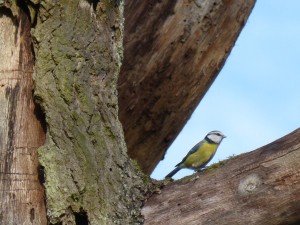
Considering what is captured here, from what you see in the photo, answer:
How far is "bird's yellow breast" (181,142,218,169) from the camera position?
6566 millimetres

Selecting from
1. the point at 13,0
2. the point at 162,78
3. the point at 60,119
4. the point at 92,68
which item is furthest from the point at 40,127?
the point at 162,78

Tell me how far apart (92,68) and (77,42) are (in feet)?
0.48

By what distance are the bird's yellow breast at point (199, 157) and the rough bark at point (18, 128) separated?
3102mm

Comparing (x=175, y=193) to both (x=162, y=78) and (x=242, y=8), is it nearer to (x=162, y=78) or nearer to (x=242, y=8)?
(x=162, y=78)

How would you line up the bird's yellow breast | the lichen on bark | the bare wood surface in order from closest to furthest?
1. the lichen on bark
2. the bare wood surface
3. the bird's yellow breast

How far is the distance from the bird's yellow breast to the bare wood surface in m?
1.16

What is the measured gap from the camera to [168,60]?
16.7 feet

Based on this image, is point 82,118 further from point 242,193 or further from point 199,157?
point 199,157

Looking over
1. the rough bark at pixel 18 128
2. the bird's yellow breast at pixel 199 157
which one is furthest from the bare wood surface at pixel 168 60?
the rough bark at pixel 18 128

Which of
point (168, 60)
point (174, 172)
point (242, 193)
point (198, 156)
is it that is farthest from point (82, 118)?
point (174, 172)

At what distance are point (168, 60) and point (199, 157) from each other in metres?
1.74

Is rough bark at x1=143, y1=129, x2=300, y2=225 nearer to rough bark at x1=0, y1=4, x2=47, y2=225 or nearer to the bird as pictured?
rough bark at x1=0, y1=4, x2=47, y2=225

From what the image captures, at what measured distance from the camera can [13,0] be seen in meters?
3.65

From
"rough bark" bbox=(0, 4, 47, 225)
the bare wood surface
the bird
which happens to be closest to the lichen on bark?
"rough bark" bbox=(0, 4, 47, 225)
